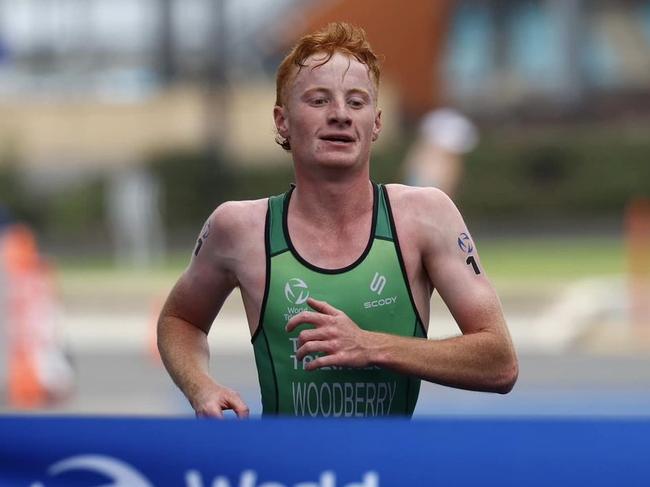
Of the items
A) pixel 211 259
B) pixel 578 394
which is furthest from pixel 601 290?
pixel 211 259

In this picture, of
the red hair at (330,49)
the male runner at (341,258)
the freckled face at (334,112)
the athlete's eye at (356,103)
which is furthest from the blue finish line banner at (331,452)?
the red hair at (330,49)

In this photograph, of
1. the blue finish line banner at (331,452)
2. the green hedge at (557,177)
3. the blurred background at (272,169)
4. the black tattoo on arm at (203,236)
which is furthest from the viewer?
the green hedge at (557,177)

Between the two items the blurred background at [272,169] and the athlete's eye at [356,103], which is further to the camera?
the blurred background at [272,169]

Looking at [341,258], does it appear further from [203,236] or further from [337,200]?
[203,236]

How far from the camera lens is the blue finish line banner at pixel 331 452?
147 inches

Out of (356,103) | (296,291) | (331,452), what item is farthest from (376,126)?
(331,452)

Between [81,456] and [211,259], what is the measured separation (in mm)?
783

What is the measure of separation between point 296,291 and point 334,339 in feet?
1.08

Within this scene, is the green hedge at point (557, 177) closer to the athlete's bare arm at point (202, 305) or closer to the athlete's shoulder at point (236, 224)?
the athlete's bare arm at point (202, 305)

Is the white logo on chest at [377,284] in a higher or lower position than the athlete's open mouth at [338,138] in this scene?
lower

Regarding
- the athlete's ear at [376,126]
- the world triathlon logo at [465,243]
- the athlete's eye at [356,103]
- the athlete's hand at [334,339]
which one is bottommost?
the athlete's hand at [334,339]

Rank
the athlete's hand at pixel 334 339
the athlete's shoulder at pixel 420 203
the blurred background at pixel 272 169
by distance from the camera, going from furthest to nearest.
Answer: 1. the blurred background at pixel 272 169
2. the athlete's shoulder at pixel 420 203
3. the athlete's hand at pixel 334 339

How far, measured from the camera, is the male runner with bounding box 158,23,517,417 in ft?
14.1

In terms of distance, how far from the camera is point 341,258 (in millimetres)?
4363
